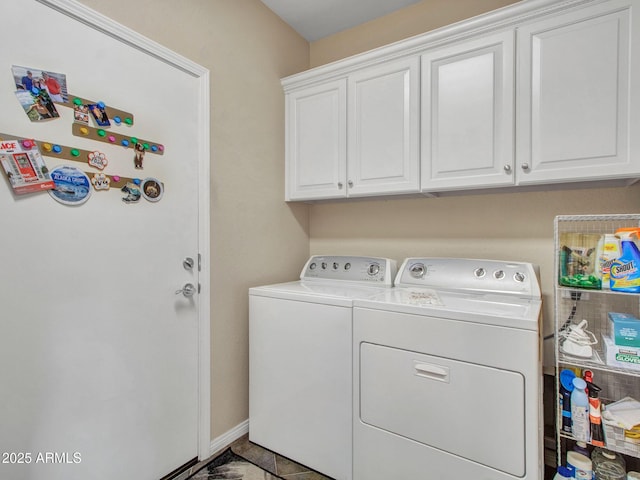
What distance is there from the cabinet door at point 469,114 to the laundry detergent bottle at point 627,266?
50cm

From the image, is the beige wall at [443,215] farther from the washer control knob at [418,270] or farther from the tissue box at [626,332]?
the tissue box at [626,332]

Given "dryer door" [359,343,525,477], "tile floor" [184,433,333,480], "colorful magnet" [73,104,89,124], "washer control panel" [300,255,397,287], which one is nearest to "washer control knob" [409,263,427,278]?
"washer control panel" [300,255,397,287]

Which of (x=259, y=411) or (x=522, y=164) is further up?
(x=522, y=164)

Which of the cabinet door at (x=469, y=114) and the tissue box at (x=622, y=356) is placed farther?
the cabinet door at (x=469, y=114)

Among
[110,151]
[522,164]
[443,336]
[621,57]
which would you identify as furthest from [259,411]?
[621,57]

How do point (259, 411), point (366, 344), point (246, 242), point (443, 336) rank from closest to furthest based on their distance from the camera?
point (443, 336) → point (366, 344) → point (259, 411) → point (246, 242)

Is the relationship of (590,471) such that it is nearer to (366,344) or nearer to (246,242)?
(366,344)

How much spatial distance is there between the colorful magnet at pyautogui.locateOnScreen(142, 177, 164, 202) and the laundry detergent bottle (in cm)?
195

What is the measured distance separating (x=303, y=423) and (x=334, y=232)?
4.21 feet

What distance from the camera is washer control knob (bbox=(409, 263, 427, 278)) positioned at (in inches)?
72.5

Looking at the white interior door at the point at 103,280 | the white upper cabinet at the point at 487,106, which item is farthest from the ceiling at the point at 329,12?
the white interior door at the point at 103,280

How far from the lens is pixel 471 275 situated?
5.53ft

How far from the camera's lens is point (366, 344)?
1.46 m

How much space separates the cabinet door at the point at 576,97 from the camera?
1331mm
